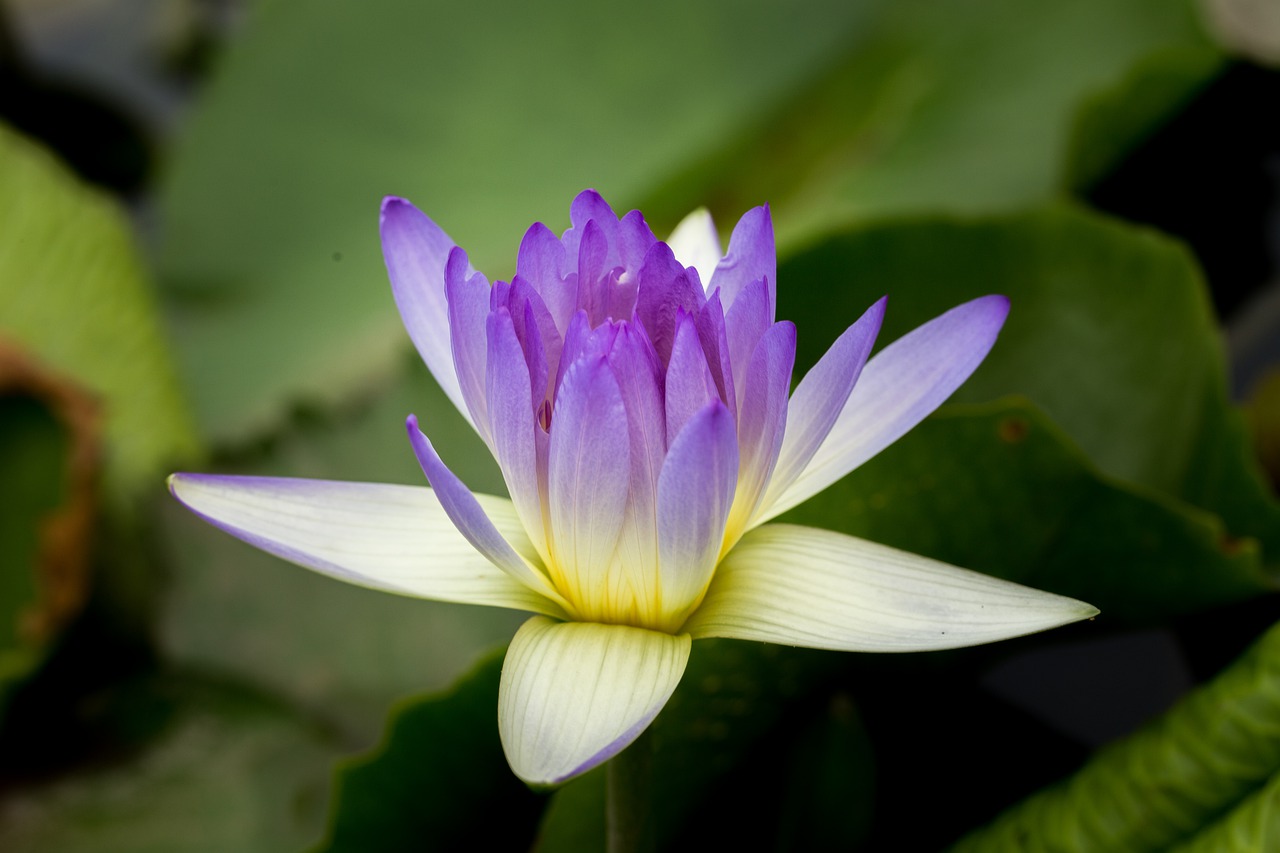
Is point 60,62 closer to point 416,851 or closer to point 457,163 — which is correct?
point 457,163

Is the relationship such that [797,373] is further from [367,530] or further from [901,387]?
[367,530]

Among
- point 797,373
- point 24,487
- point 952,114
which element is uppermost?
point 952,114

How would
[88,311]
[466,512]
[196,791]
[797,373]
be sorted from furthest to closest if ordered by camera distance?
[88,311] → [196,791] → [797,373] → [466,512]

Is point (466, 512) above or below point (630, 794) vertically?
above

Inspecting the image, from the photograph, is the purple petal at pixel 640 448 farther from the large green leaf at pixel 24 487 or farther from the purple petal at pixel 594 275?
Result: the large green leaf at pixel 24 487

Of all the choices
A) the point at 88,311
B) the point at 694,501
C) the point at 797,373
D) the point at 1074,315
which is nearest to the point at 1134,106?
the point at 1074,315

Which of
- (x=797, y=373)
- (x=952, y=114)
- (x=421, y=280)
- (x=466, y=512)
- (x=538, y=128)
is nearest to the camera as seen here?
(x=466, y=512)
